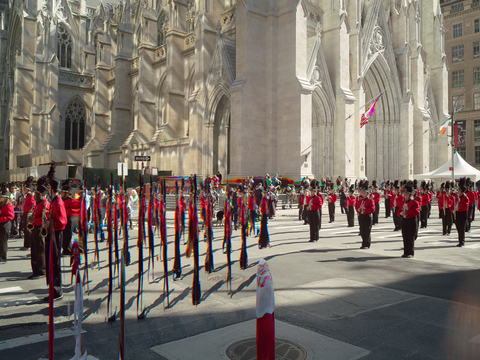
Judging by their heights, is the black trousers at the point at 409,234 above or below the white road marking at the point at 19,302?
above

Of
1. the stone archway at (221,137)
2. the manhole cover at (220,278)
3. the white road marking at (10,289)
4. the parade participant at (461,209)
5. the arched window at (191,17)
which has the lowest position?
the white road marking at (10,289)

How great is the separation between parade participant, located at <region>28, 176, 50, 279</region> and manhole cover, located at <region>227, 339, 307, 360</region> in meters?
4.38

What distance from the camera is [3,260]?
8.98 metres

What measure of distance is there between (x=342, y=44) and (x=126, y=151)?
19968 mm

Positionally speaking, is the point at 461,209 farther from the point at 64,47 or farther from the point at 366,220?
the point at 64,47

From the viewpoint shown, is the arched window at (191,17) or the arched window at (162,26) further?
the arched window at (162,26)

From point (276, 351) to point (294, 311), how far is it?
1334 mm

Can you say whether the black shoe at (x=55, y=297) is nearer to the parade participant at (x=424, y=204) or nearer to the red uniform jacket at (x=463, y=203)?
the red uniform jacket at (x=463, y=203)

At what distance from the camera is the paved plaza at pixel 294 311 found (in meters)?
4.20

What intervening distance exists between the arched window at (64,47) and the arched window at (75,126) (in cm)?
491

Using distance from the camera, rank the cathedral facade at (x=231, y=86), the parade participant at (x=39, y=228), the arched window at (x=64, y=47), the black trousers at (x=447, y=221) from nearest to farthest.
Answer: the parade participant at (x=39, y=228)
the black trousers at (x=447, y=221)
the cathedral facade at (x=231, y=86)
the arched window at (x=64, y=47)

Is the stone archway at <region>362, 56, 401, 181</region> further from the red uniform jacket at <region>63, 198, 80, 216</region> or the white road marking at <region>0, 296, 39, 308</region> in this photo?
the white road marking at <region>0, 296, 39, 308</region>

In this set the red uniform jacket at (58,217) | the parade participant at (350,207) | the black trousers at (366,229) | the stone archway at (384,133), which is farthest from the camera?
the stone archway at (384,133)

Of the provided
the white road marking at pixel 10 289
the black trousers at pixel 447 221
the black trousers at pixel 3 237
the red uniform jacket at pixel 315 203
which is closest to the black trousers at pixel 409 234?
the red uniform jacket at pixel 315 203
